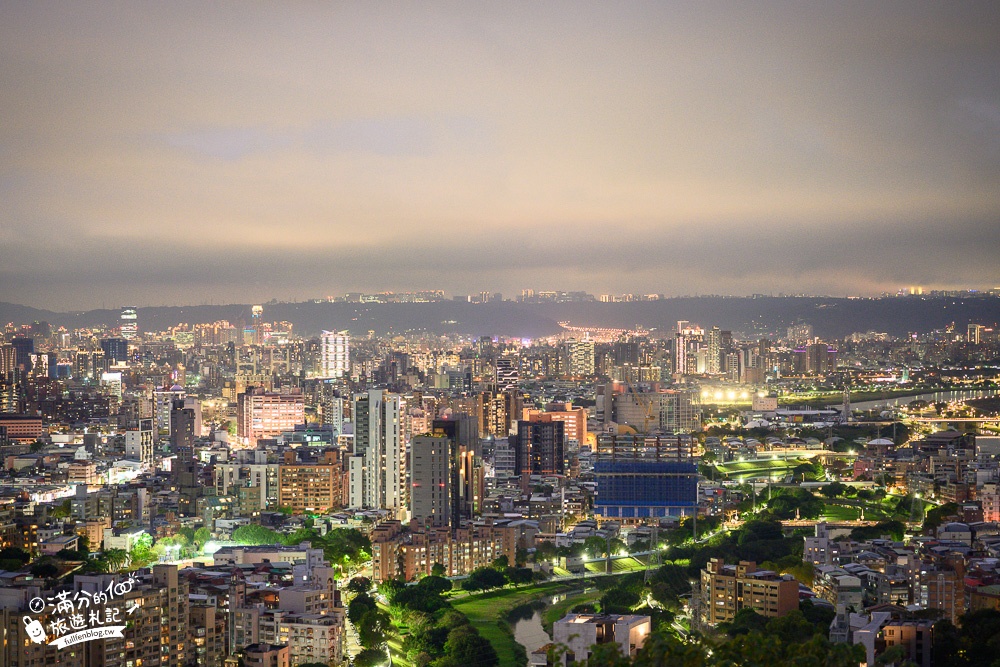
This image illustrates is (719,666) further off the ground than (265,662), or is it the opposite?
(719,666)

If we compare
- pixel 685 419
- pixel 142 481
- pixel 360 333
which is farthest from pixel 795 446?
pixel 360 333

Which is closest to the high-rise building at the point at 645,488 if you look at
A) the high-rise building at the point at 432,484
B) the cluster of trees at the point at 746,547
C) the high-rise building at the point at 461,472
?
the high-rise building at the point at 461,472

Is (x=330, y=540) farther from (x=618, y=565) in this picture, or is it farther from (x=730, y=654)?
(x=730, y=654)

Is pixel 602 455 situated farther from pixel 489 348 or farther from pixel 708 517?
pixel 489 348

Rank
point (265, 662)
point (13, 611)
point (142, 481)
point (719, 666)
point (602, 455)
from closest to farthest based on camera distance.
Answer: point (719, 666) < point (13, 611) < point (265, 662) < point (142, 481) < point (602, 455)

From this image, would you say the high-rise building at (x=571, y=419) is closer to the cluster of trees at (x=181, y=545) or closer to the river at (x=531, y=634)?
the cluster of trees at (x=181, y=545)

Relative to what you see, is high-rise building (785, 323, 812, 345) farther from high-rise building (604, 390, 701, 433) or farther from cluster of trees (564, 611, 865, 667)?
cluster of trees (564, 611, 865, 667)
